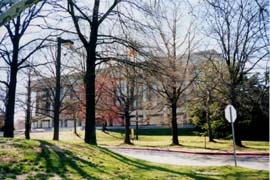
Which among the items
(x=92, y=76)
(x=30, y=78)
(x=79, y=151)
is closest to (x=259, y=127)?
(x=30, y=78)

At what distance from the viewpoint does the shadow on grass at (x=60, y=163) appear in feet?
25.7

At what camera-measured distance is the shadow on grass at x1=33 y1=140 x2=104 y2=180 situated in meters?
7.83

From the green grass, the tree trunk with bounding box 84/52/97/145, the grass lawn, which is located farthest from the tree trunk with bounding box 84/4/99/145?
the grass lawn

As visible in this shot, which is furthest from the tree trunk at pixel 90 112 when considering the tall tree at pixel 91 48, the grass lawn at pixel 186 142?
the grass lawn at pixel 186 142

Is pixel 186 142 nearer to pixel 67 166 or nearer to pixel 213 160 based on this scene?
pixel 213 160

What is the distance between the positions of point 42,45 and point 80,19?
5187 mm

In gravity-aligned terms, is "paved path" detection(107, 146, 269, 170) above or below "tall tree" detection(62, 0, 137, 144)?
below

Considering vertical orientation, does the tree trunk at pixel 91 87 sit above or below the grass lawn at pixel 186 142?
above

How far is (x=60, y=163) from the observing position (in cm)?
862

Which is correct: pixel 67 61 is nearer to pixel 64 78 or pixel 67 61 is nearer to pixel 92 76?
pixel 64 78

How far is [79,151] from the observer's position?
10.8 metres

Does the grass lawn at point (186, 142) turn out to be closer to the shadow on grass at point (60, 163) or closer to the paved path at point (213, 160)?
the paved path at point (213, 160)

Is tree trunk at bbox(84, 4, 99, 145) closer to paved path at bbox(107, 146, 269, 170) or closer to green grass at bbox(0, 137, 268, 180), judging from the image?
green grass at bbox(0, 137, 268, 180)

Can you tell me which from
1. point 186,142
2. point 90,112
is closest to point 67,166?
point 90,112
